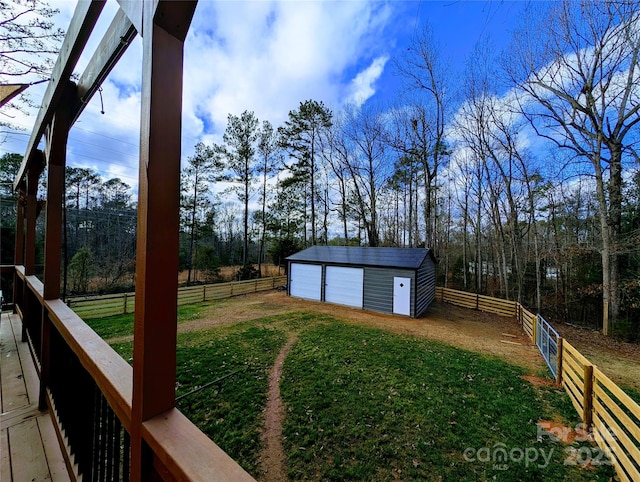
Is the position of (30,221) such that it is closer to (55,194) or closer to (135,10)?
(55,194)

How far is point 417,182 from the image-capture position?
1490 cm

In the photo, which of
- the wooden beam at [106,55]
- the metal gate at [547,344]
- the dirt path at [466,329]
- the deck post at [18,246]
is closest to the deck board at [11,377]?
the deck post at [18,246]

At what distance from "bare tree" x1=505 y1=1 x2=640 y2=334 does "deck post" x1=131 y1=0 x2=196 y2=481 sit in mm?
11296

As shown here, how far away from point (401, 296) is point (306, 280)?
13.9 ft

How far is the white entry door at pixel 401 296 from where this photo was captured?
9156mm

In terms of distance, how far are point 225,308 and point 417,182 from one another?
39.6 ft

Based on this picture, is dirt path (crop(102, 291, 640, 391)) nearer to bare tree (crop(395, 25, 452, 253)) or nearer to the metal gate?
the metal gate

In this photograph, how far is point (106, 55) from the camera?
1340mm

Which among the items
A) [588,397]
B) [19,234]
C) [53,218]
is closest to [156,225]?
[53,218]

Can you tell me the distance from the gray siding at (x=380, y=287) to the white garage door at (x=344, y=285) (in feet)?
0.83

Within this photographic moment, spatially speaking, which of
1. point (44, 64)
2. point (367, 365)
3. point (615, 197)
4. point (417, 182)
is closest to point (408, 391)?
point (367, 365)

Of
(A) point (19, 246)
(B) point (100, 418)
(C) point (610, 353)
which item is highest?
(A) point (19, 246)

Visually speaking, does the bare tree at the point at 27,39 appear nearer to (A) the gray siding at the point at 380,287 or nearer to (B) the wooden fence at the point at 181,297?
(B) the wooden fence at the point at 181,297

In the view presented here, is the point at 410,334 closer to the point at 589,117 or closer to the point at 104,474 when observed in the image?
the point at 104,474
